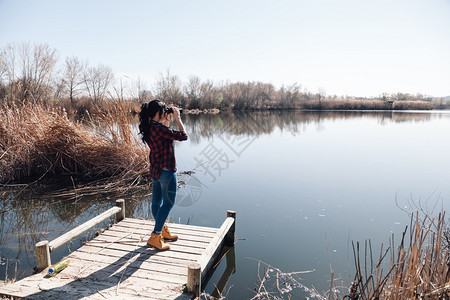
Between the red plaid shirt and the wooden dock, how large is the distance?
0.92 m

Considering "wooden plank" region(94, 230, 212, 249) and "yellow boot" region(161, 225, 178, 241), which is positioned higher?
"yellow boot" region(161, 225, 178, 241)

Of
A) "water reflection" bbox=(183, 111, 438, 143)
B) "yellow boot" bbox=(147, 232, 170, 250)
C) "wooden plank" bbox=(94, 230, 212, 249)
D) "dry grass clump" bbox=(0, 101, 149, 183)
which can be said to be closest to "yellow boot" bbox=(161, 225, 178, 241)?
"wooden plank" bbox=(94, 230, 212, 249)

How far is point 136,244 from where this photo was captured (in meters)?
3.18

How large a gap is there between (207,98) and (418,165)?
1213 inches

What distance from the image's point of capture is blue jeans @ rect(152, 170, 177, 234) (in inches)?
108

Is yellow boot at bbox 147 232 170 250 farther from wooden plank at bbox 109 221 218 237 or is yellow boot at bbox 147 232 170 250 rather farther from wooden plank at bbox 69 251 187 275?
wooden plank at bbox 109 221 218 237

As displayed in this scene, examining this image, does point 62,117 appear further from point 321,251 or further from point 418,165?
point 418,165

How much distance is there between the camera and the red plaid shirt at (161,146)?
264 cm

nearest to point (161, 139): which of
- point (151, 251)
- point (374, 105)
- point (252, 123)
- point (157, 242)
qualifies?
point (157, 242)

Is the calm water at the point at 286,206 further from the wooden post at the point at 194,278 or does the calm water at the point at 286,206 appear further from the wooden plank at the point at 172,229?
the wooden post at the point at 194,278

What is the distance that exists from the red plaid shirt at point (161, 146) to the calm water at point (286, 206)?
1507 mm

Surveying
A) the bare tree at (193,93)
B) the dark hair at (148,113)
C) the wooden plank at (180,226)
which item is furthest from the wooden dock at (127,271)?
the bare tree at (193,93)

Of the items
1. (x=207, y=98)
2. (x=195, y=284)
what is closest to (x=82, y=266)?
(x=195, y=284)

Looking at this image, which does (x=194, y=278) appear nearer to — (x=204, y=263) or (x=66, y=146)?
(x=204, y=263)
